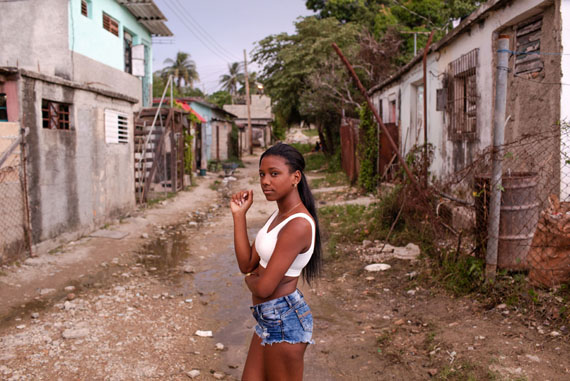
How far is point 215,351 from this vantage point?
4.16m

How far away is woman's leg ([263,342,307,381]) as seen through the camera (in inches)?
85.6

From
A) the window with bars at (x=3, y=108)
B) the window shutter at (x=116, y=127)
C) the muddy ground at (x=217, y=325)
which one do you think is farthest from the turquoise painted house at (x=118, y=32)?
the muddy ground at (x=217, y=325)

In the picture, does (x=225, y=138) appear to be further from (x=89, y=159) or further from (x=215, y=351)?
(x=215, y=351)

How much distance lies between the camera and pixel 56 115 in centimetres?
777

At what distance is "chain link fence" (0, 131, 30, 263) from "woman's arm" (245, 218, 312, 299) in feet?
17.2

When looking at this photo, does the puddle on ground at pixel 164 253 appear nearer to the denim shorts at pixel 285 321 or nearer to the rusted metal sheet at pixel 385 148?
the denim shorts at pixel 285 321

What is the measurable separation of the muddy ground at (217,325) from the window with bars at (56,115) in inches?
79.4

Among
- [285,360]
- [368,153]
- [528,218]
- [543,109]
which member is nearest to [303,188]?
[285,360]

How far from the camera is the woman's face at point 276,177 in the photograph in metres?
2.24

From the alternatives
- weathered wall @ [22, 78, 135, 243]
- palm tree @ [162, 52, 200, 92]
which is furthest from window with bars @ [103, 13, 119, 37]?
palm tree @ [162, 52, 200, 92]

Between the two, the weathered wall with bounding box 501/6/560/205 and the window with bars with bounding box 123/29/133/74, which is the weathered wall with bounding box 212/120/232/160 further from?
the weathered wall with bounding box 501/6/560/205

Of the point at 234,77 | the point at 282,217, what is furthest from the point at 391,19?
the point at 234,77

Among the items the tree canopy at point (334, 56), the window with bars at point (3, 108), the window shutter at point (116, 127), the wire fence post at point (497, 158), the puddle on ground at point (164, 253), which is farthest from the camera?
the tree canopy at point (334, 56)

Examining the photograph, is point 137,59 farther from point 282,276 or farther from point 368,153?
point 282,276
